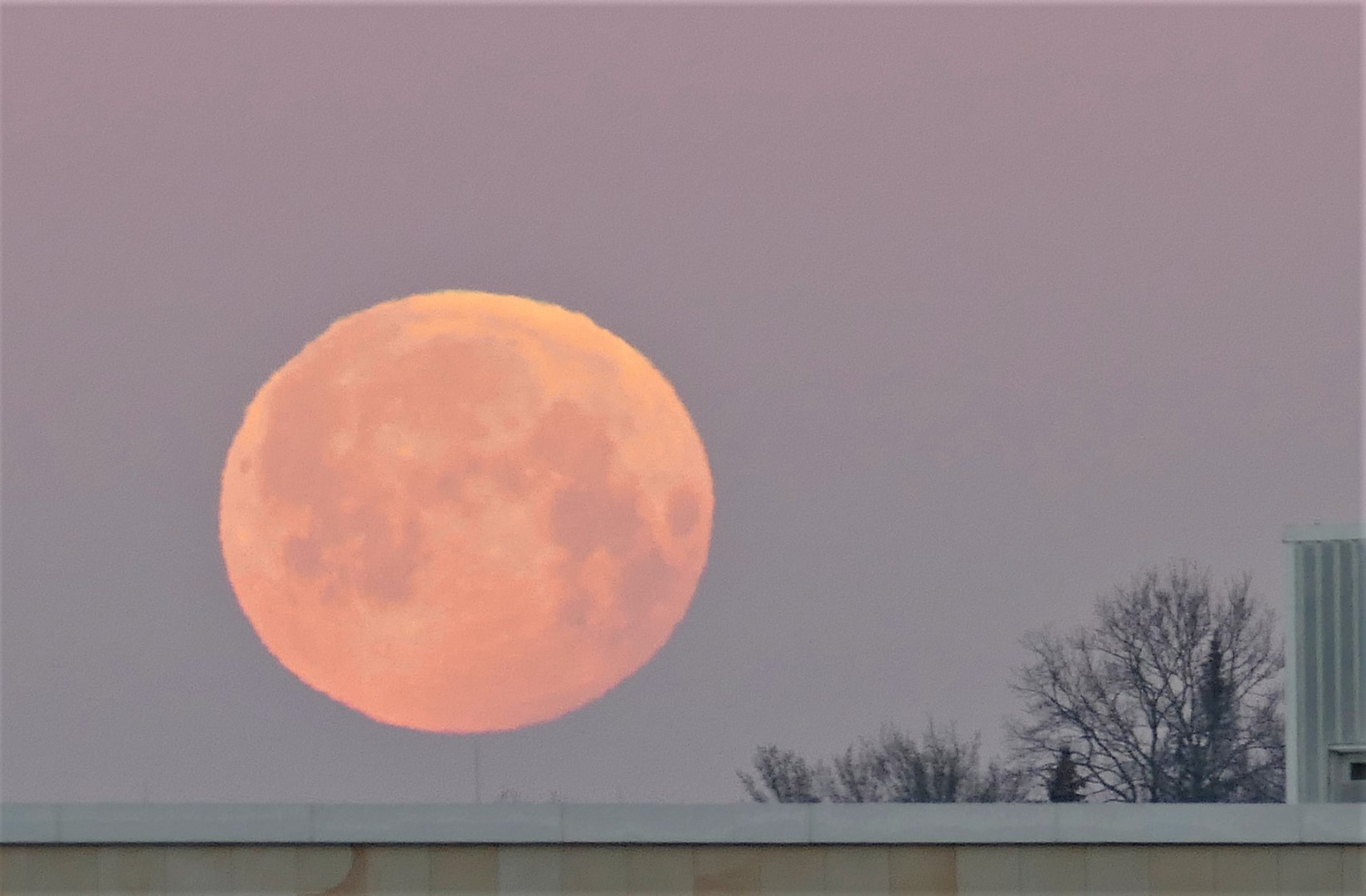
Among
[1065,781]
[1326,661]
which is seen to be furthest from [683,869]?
[1065,781]

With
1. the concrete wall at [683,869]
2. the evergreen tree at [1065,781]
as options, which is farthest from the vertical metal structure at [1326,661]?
the evergreen tree at [1065,781]

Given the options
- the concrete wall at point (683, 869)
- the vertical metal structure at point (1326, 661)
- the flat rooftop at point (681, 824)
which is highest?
the vertical metal structure at point (1326, 661)

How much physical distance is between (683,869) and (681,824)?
44 centimetres

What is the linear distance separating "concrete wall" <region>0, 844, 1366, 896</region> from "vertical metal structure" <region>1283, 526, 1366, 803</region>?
13885 mm

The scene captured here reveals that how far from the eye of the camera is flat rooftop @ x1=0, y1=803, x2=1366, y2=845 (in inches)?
1078

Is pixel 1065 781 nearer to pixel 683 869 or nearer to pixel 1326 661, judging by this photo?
pixel 1326 661

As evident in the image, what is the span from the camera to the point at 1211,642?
7794 cm

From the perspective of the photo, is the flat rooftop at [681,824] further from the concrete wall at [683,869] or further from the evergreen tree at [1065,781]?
the evergreen tree at [1065,781]

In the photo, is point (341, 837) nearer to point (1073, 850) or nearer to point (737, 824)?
point (737, 824)

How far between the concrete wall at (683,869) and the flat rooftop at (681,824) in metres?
0.12

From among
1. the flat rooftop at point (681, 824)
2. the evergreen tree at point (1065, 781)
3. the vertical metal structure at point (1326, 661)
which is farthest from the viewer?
the evergreen tree at point (1065, 781)

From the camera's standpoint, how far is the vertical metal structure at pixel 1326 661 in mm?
41094

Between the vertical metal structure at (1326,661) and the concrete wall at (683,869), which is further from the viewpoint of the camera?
the vertical metal structure at (1326,661)

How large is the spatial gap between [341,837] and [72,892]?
8.99ft
